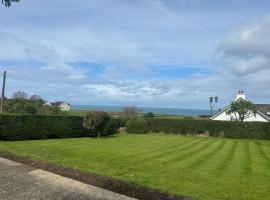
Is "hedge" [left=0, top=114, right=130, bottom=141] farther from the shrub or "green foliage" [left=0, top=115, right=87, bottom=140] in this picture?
the shrub

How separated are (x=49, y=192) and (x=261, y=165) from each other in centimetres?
1041

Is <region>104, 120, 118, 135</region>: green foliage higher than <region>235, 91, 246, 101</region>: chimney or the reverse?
the reverse

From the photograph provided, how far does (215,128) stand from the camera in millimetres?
43500

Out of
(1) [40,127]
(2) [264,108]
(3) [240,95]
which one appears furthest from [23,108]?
(2) [264,108]

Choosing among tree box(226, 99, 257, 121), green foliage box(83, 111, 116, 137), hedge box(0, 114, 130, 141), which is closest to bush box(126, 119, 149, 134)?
hedge box(0, 114, 130, 141)

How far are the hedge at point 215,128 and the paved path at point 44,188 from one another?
109 feet

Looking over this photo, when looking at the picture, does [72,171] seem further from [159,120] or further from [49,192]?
[159,120]

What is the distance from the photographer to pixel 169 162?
16.1 m

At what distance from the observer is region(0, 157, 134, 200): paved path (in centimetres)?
881

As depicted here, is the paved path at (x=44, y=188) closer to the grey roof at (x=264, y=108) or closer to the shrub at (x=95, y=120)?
the shrub at (x=95, y=120)

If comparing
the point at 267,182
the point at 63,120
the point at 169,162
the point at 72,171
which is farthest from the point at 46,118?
the point at 267,182

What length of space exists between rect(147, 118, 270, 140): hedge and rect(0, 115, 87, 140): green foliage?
1348 centimetres

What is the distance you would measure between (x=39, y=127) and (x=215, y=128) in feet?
69.9

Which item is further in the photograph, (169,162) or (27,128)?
(27,128)
